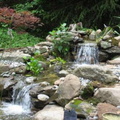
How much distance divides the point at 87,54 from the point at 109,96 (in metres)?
2.95

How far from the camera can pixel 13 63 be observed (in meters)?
6.03

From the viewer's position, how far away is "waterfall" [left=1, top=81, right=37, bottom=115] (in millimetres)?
4363

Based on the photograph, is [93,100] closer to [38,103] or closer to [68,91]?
[68,91]

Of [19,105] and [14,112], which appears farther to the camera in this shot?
[19,105]

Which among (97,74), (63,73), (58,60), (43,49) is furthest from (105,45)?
(97,74)

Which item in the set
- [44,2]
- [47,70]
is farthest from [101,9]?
[47,70]

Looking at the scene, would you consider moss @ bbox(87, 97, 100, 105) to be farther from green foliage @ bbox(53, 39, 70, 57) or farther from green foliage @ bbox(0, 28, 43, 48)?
green foliage @ bbox(0, 28, 43, 48)

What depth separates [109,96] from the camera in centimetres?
381

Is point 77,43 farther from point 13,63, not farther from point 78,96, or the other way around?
point 78,96

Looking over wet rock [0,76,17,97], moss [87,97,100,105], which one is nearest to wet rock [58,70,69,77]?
wet rock [0,76,17,97]

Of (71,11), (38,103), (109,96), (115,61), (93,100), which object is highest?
(71,11)

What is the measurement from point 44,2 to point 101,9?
2.39 meters

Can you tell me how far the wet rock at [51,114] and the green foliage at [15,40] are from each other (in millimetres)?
4436

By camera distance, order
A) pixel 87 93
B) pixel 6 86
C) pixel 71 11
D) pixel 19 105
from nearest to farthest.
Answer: pixel 87 93 < pixel 19 105 < pixel 6 86 < pixel 71 11
